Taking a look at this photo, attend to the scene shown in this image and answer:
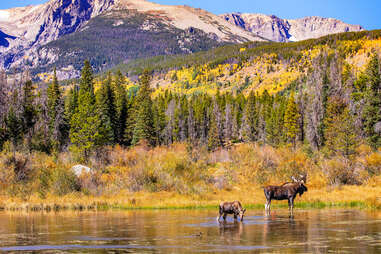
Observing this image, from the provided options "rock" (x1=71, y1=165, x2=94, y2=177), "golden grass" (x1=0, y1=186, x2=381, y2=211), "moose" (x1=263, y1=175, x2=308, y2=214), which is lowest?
"golden grass" (x1=0, y1=186, x2=381, y2=211)

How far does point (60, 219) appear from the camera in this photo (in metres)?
31.1

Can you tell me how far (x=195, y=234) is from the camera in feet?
74.6

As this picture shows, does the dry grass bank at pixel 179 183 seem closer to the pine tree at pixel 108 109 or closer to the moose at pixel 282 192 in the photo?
the moose at pixel 282 192

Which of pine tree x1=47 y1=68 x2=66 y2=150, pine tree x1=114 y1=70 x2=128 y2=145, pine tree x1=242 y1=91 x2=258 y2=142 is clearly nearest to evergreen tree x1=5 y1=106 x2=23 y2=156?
pine tree x1=47 y1=68 x2=66 y2=150

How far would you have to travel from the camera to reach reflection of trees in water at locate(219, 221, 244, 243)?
2148 cm

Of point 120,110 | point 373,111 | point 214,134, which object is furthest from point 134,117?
point 373,111

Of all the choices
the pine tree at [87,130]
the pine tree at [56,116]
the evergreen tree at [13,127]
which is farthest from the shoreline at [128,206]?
the pine tree at [56,116]

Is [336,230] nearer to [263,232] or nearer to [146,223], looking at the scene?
[263,232]

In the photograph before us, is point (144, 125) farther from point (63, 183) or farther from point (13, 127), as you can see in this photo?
point (63, 183)

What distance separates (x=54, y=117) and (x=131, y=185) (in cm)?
6005

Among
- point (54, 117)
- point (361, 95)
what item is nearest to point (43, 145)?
point (54, 117)

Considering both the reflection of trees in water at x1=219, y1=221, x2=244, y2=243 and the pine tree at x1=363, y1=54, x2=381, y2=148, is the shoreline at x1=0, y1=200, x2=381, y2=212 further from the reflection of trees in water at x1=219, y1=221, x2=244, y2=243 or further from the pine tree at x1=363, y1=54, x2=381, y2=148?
the pine tree at x1=363, y1=54, x2=381, y2=148

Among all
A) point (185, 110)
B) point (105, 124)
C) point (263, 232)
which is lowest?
point (263, 232)

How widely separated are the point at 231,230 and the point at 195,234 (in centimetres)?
207
